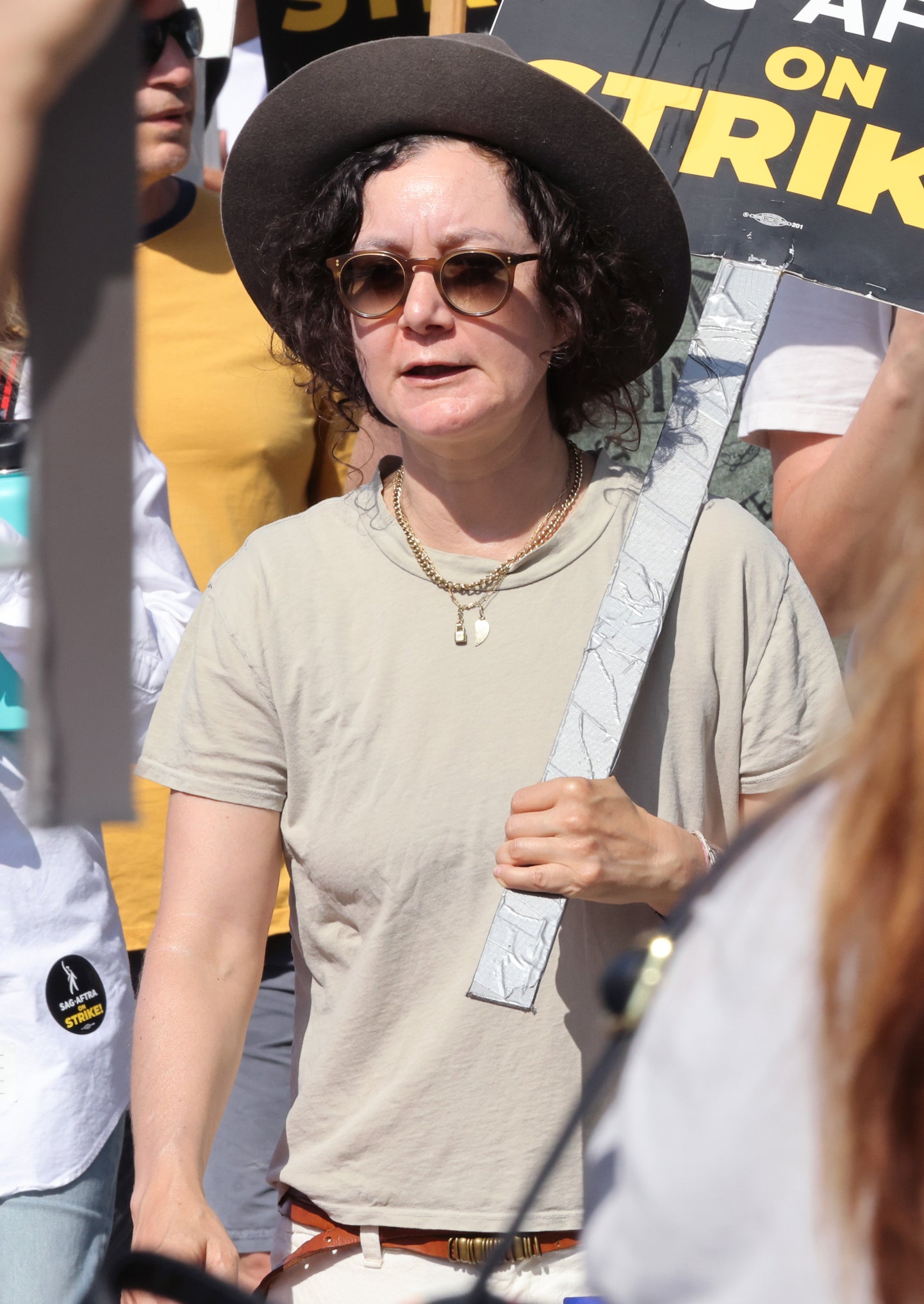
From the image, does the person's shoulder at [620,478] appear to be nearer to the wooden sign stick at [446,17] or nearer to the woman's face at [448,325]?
the woman's face at [448,325]

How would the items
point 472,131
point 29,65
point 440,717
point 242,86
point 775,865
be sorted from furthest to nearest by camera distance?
point 242,86 → point 472,131 → point 440,717 → point 775,865 → point 29,65

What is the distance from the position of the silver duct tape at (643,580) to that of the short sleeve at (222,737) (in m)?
0.38

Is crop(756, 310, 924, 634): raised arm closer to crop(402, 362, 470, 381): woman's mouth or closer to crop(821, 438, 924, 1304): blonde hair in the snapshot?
crop(402, 362, 470, 381): woman's mouth

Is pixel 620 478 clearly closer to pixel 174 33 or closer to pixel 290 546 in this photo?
pixel 290 546

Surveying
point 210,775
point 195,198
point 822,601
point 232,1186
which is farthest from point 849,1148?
point 195,198

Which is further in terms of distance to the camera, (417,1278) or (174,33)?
(174,33)

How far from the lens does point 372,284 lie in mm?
1944

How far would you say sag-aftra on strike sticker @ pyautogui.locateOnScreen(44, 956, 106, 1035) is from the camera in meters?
2.07

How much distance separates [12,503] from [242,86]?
9.00ft

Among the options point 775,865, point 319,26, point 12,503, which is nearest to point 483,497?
point 12,503

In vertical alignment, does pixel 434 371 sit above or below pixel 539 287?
below

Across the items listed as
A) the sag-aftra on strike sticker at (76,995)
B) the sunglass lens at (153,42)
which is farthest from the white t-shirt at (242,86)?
the sag-aftra on strike sticker at (76,995)

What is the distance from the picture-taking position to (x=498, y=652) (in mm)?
1870

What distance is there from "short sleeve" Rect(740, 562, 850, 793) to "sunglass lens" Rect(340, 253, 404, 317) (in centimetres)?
65
